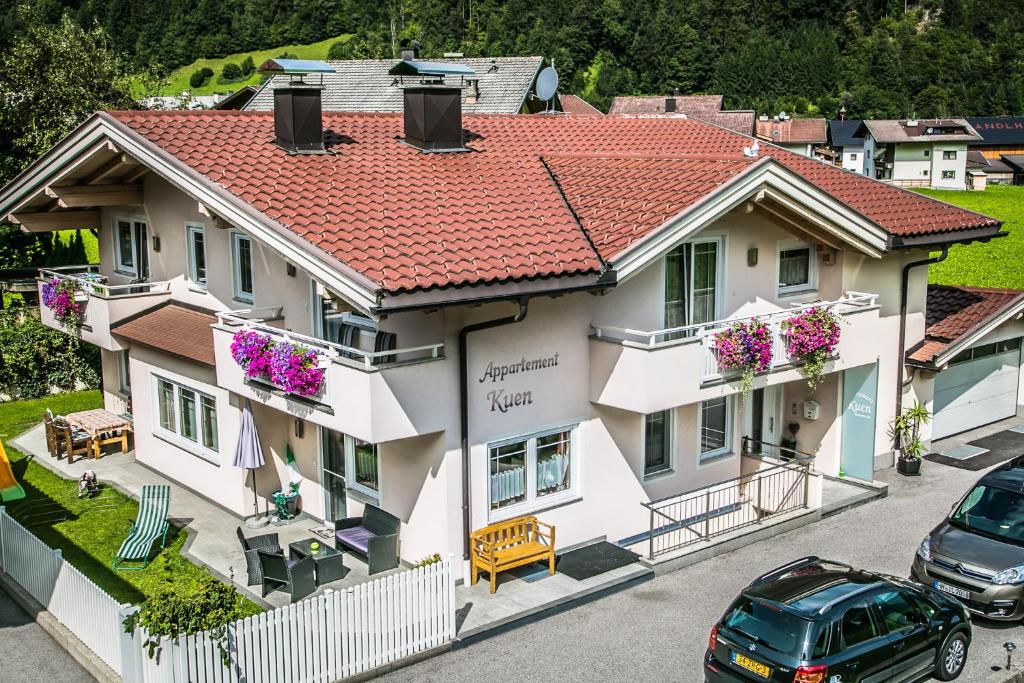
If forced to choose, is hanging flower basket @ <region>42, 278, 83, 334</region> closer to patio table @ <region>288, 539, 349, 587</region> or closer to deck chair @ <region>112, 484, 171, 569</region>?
deck chair @ <region>112, 484, 171, 569</region>

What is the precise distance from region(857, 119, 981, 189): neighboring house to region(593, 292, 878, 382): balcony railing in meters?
95.4

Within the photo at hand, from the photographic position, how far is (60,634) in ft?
44.8

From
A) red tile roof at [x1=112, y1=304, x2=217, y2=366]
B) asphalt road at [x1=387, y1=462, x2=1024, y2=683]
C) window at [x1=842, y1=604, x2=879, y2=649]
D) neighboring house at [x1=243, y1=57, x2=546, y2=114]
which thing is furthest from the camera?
neighboring house at [x1=243, y1=57, x2=546, y2=114]

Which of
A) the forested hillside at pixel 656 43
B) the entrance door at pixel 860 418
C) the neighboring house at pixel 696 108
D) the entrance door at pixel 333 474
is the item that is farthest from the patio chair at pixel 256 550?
the forested hillside at pixel 656 43

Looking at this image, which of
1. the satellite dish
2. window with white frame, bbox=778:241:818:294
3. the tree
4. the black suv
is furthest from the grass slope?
the black suv

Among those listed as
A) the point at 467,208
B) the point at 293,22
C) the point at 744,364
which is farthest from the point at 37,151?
the point at 293,22

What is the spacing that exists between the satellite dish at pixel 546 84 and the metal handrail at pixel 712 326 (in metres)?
12.0

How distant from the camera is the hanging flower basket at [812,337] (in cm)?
1753

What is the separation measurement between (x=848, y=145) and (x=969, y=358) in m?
99.5

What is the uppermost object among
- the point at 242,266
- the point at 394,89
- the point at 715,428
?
the point at 394,89

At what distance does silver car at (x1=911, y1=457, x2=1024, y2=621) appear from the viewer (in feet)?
46.5

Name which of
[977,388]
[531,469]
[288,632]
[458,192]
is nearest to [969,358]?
[977,388]

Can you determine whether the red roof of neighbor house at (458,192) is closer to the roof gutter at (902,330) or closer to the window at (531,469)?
the roof gutter at (902,330)

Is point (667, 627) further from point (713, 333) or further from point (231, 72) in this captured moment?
point (231, 72)
